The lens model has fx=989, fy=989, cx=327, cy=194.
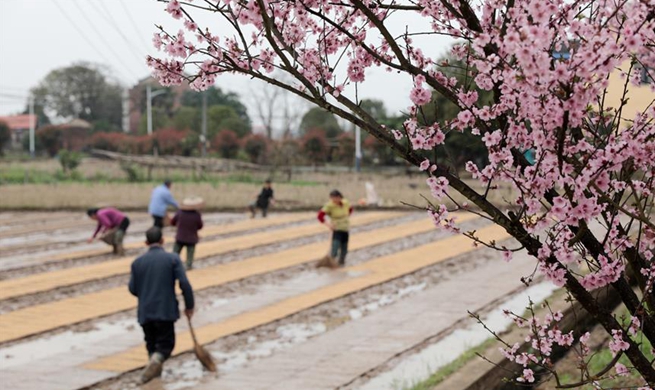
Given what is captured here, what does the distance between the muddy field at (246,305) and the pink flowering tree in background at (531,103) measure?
4.92m

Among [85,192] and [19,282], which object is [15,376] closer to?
[19,282]

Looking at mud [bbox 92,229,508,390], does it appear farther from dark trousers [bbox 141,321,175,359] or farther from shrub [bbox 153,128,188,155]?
shrub [bbox 153,128,188,155]

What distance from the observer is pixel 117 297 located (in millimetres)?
13453

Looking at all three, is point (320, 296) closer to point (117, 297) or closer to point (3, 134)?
point (117, 297)

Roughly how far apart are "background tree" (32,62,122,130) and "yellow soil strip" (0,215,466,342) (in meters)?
67.4

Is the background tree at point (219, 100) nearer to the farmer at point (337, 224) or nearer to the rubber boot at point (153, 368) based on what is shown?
the farmer at point (337, 224)

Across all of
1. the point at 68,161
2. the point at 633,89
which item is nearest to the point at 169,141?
the point at 68,161

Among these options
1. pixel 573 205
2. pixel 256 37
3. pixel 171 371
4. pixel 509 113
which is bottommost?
pixel 171 371

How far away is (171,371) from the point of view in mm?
9508

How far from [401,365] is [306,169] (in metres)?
44.6

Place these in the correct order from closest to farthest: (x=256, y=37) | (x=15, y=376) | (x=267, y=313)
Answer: (x=256, y=37) → (x=15, y=376) → (x=267, y=313)

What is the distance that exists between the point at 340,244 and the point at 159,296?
7.69 metres

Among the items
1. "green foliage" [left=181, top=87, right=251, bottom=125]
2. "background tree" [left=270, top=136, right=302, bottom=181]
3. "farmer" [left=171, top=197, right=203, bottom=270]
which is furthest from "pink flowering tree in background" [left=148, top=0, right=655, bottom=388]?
"green foliage" [left=181, top=87, right=251, bottom=125]

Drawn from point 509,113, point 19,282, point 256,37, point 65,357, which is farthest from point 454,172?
point 19,282
